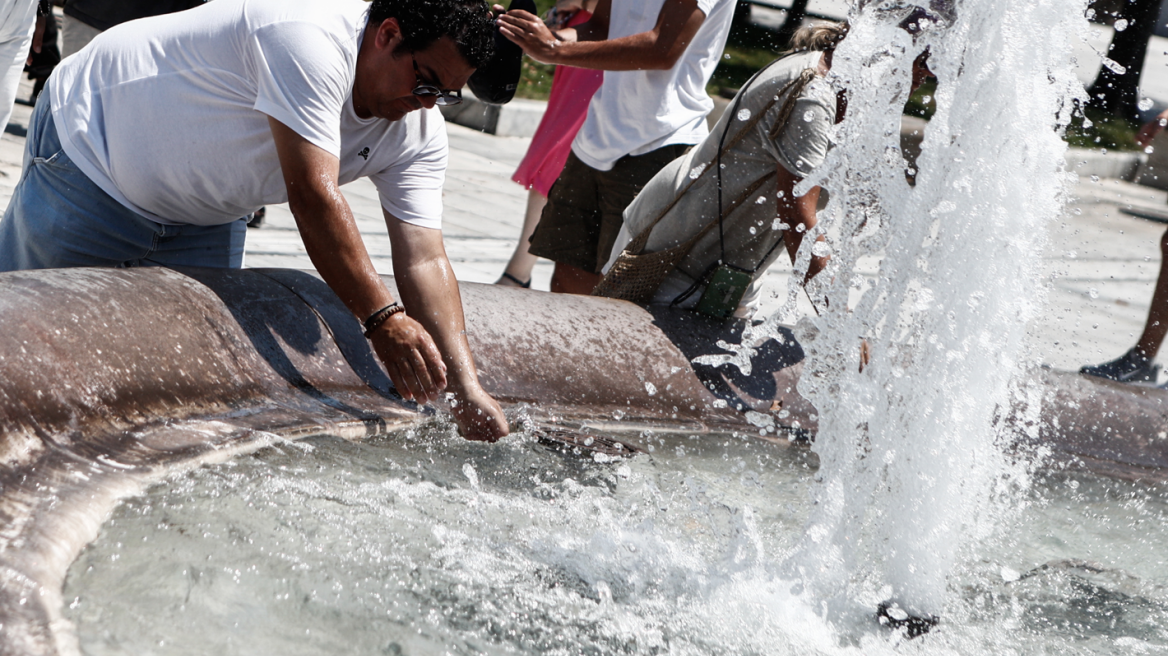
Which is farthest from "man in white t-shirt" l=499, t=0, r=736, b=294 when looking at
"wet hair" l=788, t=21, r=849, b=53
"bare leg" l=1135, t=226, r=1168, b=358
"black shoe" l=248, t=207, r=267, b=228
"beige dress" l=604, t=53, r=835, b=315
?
"bare leg" l=1135, t=226, r=1168, b=358

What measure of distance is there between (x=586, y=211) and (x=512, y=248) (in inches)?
81.8

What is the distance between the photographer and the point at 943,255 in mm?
2523

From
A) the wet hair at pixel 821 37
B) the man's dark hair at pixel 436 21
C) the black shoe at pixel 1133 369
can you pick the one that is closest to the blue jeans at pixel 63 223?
the man's dark hair at pixel 436 21

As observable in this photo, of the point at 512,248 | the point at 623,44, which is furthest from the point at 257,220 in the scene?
the point at 623,44

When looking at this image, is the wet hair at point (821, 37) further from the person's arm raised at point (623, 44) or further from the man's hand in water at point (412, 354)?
the man's hand in water at point (412, 354)

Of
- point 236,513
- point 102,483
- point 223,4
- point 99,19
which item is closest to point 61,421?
point 102,483

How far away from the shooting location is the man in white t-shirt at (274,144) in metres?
2.16

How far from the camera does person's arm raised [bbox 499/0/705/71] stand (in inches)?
130

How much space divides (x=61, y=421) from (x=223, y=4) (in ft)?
2.90

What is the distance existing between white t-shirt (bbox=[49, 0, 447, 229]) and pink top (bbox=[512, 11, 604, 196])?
1.78m

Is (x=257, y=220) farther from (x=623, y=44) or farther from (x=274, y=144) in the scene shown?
(x=274, y=144)

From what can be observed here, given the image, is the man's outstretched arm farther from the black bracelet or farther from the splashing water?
the splashing water

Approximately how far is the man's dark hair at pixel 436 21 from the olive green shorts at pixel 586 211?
137cm

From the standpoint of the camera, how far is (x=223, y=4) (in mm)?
2271
